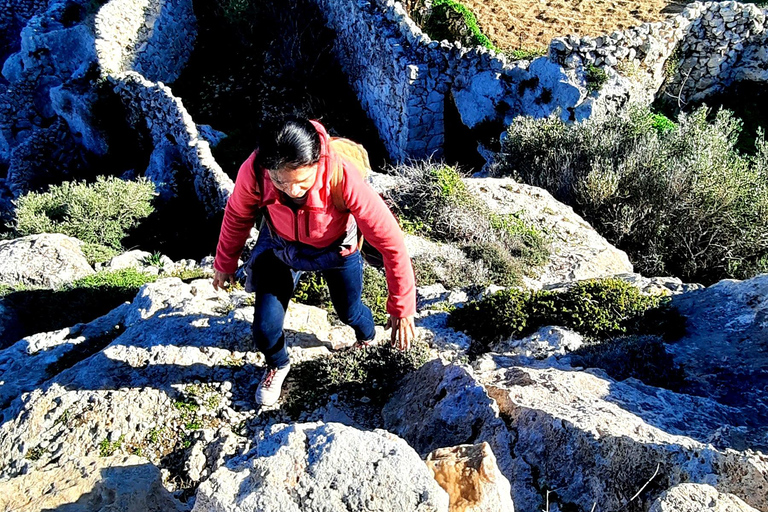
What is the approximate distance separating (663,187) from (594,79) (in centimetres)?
308

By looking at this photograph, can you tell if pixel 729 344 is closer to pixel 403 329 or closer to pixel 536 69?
pixel 403 329

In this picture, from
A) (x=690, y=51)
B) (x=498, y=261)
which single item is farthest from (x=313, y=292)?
(x=690, y=51)

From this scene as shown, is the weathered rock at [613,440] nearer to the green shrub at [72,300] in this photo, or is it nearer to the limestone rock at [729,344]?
the limestone rock at [729,344]

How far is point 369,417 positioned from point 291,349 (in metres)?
0.84

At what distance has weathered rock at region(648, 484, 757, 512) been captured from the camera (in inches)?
85.0

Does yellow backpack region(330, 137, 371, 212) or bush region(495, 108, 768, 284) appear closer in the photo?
yellow backpack region(330, 137, 371, 212)

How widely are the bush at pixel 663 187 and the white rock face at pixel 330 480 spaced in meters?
6.63

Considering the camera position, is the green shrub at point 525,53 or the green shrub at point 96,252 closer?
the green shrub at point 96,252

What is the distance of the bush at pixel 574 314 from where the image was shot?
4891 mm

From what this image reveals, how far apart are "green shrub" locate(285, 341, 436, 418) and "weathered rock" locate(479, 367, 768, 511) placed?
60 cm

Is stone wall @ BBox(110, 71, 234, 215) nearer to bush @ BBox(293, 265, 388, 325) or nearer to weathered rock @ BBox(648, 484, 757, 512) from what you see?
bush @ BBox(293, 265, 388, 325)

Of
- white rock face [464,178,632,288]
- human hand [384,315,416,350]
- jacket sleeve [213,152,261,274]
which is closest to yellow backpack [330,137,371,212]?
jacket sleeve [213,152,261,274]

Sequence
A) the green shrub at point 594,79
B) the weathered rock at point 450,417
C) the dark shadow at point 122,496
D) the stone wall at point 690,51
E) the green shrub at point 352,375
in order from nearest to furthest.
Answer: the dark shadow at point 122,496, the weathered rock at point 450,417, the green shrub at point 352,375, the green shrub at point 594,79, the stone wall at point 690,51

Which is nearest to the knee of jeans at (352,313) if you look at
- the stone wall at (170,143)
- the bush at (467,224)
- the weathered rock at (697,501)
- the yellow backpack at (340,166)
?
the yellow backpack at (340,166)
